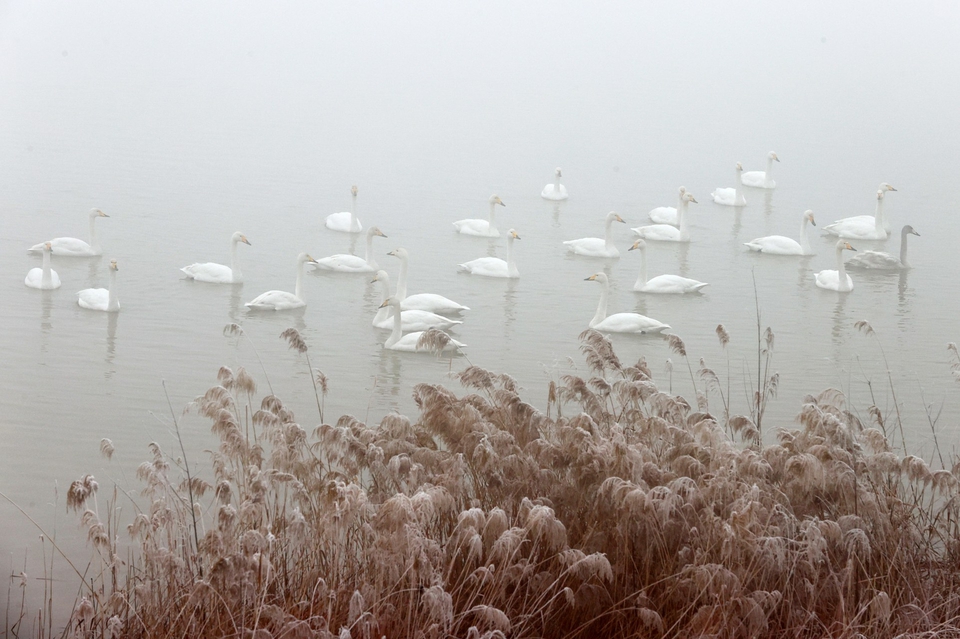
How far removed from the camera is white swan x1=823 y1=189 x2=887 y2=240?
14.8 m

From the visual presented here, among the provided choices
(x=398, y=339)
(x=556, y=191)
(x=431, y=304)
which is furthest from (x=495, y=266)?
(x=556, y=191)

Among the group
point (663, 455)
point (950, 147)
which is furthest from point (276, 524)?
point (950, 147)

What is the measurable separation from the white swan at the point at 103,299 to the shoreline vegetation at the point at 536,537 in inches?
225

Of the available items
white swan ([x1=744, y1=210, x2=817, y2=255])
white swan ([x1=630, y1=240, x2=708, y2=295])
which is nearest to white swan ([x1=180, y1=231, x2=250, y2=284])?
white swan ([x1=630, y1=240, x2=708, y2=295])

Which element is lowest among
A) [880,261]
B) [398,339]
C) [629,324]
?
[398,339]

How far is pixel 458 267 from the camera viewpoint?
481 inches

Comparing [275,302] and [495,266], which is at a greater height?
[495,266]

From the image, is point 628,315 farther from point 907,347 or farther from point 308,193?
point 308,193

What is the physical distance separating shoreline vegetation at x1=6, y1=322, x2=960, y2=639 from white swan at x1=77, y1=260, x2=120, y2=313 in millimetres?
5710

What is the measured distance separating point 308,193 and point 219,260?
428 cm

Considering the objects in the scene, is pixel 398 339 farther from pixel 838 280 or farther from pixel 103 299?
pixel 838 280

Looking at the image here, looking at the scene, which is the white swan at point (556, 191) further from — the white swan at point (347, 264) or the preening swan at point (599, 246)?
the white swan at point (347, 264)

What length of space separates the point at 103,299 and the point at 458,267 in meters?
3.70

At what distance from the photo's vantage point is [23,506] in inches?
225
